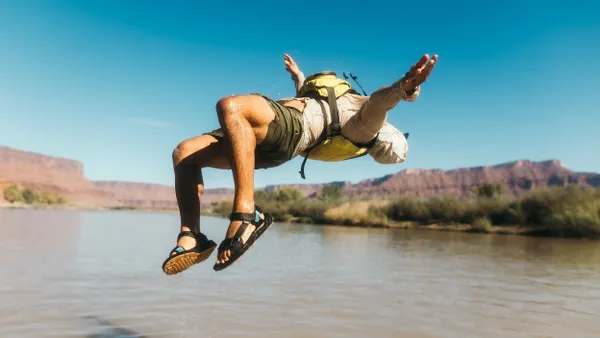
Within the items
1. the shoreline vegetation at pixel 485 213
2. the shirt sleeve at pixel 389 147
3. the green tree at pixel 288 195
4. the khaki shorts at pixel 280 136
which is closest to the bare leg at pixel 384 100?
the shirt sleeve at pixel 389 147

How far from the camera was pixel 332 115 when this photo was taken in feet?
12.2

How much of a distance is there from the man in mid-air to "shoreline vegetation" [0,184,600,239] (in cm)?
2770

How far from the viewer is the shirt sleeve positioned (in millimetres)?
4082

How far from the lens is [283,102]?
3738 millimetres

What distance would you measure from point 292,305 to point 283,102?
557 centimetres

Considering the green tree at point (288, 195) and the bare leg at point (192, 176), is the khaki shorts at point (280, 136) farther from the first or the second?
the green tree at point (288, 195)

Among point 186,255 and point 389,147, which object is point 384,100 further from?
point 186,255

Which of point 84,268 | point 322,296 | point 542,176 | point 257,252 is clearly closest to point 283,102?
point 322,296

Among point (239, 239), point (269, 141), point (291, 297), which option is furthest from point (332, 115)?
point (291, 297)

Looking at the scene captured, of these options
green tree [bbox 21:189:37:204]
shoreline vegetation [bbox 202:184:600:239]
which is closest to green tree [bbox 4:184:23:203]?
green tree [bbox 21:189:37:204]

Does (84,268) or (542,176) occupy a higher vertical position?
(542,176)

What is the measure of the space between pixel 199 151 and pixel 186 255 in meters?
0.79

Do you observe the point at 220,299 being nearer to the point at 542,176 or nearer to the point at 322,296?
the point at 322,296

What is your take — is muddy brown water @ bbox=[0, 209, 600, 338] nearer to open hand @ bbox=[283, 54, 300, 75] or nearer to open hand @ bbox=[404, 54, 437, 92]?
open hand @ bbox=[283, 54, 300, 75]
